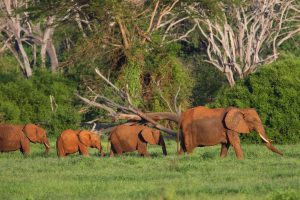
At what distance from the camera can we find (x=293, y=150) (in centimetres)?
2503

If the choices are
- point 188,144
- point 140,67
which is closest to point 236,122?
point 188,144

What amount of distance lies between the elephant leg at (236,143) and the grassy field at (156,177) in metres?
0.23

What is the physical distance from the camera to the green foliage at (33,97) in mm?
38875

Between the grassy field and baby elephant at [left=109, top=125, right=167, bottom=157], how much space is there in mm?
1698

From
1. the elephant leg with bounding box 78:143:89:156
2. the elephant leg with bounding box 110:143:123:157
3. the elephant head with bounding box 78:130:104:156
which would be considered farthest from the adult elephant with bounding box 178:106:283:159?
the elephant leg with bounding box 78:143:89:156

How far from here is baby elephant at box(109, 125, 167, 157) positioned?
24516 mm

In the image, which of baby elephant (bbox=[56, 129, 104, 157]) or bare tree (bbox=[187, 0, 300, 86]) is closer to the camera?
baby elephant (bbox=[56, 129, 104, 157])

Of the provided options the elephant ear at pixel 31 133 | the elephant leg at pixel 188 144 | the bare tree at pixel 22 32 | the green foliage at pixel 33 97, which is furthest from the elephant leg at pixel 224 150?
the bare tree at pixel 22 32

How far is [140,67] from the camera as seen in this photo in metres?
34.8

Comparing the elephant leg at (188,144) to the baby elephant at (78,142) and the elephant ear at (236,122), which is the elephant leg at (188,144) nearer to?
the elephant ear at (236,122)

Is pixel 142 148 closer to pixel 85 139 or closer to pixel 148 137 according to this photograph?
pixel 148 137

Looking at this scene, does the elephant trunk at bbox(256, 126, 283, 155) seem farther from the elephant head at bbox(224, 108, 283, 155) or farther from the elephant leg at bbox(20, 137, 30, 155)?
the elephant leg at bbox(20, 137, 30, 155)

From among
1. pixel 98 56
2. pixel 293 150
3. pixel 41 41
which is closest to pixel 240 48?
pixel 41 41

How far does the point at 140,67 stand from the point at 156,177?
54.3 feet
